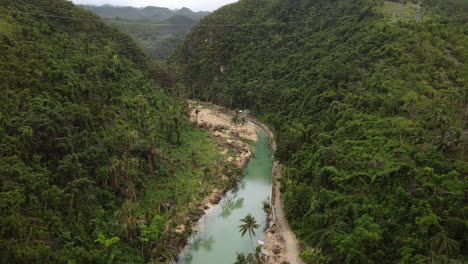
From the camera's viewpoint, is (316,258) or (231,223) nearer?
(316,258)

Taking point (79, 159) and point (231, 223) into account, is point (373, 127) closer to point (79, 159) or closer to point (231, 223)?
point (231, 223)

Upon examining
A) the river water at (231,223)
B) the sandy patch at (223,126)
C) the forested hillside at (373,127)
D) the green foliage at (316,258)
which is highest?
the forested hillside at (373,127)

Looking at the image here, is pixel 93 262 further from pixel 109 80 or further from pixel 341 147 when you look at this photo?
pixel 109 80

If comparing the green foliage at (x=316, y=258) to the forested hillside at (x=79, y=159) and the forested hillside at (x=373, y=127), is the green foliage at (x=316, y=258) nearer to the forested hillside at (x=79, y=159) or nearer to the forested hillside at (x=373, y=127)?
the forested hillside at (x=373, y=127)

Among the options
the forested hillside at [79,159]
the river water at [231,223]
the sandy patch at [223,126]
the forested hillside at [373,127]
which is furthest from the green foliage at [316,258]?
the sandy patch at [223,126]

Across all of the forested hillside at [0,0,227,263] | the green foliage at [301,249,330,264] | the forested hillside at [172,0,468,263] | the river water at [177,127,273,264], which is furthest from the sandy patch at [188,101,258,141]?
the green foliage at [301,249,330,264]

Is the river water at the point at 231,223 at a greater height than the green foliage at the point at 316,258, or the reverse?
the green foliage at the point at 316,258

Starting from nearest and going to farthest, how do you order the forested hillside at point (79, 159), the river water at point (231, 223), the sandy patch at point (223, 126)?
the forested hillside at point (79, 159) < the river water at point (231, 223) < the sandy patch at point (223, 126)

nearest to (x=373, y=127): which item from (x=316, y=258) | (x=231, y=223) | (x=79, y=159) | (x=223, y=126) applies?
(x=316, y=258)

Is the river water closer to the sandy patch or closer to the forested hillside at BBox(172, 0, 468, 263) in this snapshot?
the forested hillside at BBox(172, 0, 468, 263)
